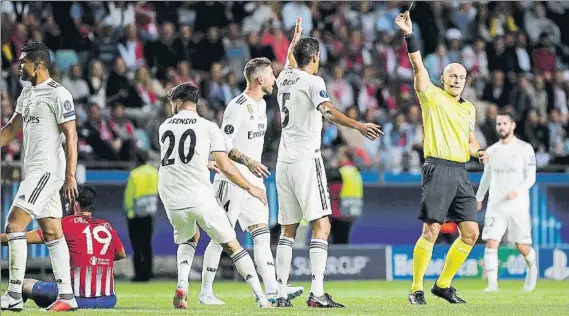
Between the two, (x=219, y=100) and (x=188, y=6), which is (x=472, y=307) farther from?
(x=188, y=6)

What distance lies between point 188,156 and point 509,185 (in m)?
7.02

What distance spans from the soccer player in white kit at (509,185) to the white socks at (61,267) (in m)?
7.57

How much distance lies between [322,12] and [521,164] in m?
9.18

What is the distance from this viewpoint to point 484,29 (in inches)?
1078

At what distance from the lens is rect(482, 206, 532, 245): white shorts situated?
17.8 meters

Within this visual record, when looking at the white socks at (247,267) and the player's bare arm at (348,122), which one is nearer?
the player's bare arm at (348,122)

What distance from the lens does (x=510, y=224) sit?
59.3ft

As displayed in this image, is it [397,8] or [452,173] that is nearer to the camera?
[452,173]

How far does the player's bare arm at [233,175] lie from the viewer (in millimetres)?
11750

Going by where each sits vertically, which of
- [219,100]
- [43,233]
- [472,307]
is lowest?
[472,307]

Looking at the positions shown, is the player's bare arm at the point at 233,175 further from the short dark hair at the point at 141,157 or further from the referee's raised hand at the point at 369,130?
the short dark hair at the point at 141,157

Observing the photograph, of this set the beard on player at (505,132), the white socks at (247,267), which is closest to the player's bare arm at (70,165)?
the white socks at (247,267)

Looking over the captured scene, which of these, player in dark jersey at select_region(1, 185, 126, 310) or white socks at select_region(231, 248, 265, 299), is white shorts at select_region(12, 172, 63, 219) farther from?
white socks at select_region(231, 248, 265, 299)

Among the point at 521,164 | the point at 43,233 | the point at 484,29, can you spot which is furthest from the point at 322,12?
the point at 43,233
